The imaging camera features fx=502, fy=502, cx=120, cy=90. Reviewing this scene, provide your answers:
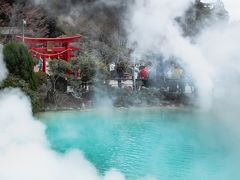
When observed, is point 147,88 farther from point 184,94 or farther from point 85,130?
point 85,130

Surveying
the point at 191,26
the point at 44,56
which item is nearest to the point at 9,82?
the point at 44,56

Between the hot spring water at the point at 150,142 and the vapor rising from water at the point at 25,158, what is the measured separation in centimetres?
92

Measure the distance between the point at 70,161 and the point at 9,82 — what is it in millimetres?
6218

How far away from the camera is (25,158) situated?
615cm

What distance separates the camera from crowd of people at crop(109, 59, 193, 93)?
1577 centimetres

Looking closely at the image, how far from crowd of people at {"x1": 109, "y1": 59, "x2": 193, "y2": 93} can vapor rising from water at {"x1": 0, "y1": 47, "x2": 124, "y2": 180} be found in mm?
8124

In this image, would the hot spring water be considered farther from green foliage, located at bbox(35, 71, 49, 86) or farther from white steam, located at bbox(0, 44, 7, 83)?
green foliage, located at bbox(35, 71, 49, 86)

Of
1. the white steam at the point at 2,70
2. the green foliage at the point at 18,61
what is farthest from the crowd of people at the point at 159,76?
the white steam at the point at 2,70

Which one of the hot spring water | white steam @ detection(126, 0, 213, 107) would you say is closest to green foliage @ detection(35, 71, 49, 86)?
the hot spring water

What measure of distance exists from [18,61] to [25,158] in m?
7.68

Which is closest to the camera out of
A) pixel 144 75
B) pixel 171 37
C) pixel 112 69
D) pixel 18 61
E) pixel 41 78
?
pixel 18 61

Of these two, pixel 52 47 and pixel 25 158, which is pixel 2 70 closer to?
pixel 52 47

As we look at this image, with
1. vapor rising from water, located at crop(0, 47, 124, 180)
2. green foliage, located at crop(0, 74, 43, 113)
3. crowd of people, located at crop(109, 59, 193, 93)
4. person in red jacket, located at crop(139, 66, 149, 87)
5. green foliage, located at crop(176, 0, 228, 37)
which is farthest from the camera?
person in red jacket, located at crop(139, 66, 149, 87)

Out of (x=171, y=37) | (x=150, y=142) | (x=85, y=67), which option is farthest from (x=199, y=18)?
(x=150, y=142)
